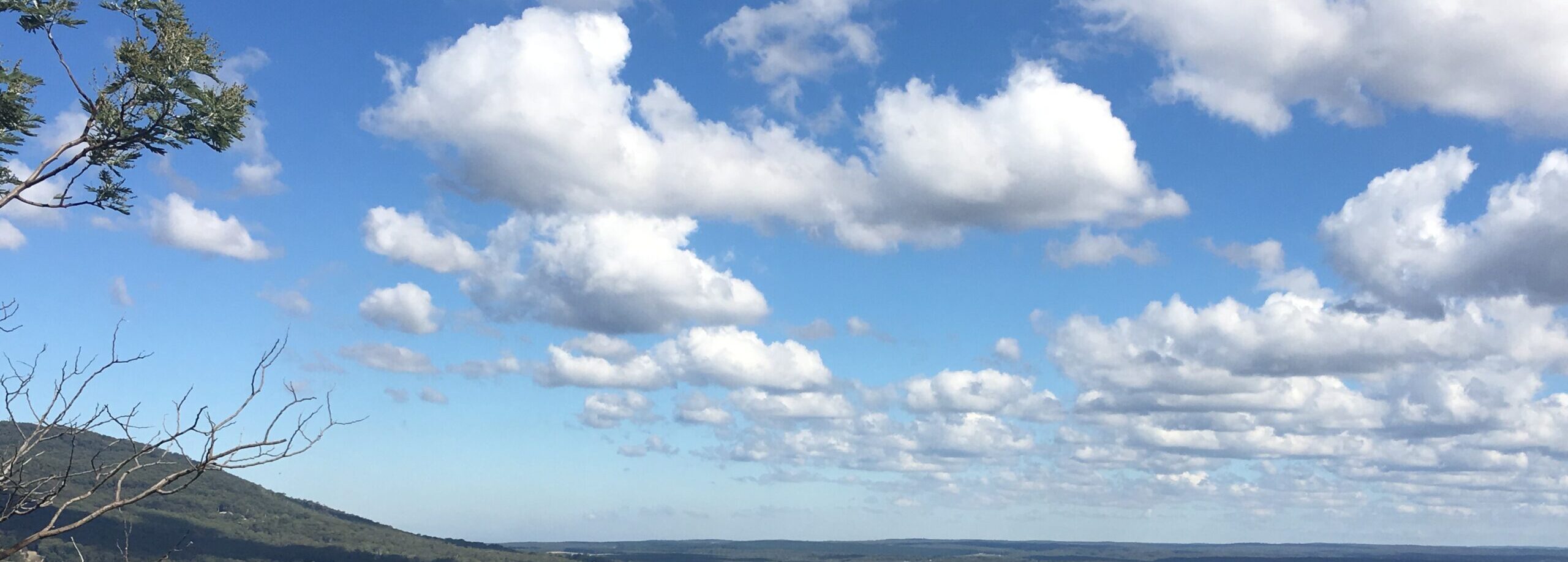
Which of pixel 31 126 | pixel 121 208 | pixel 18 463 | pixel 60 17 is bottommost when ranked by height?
pixel 18 463

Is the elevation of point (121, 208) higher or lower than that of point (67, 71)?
lower

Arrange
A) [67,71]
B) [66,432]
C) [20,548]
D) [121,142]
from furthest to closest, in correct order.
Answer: [121,142] < [67,71] < [66,432] < [20,548]

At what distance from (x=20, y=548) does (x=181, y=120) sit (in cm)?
1545

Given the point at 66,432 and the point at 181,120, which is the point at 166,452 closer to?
the point at 66,432

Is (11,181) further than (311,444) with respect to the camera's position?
Yes

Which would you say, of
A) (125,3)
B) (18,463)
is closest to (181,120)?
(125,3)

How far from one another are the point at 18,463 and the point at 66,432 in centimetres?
149

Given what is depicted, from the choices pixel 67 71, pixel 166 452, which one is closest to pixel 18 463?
pixel 166 452

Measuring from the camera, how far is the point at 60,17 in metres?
26.1

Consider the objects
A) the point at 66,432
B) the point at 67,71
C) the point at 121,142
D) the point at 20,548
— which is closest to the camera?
the point at 20,548

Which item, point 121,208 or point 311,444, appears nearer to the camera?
point 311,444

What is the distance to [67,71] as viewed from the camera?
24.7m

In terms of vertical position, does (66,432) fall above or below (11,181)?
below

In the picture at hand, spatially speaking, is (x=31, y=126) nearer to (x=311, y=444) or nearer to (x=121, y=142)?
(x=121, y=142)
